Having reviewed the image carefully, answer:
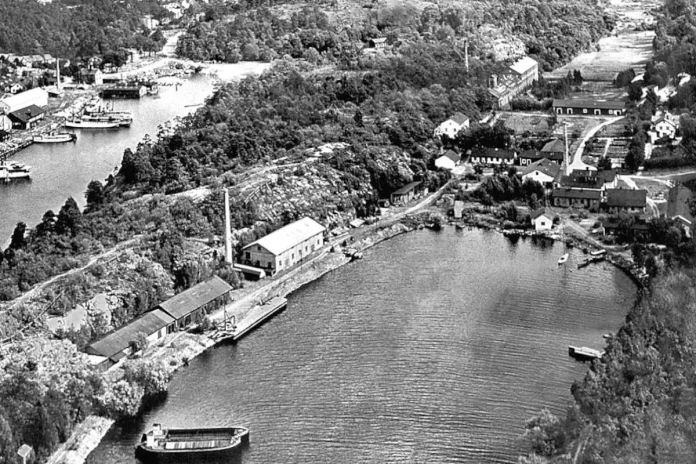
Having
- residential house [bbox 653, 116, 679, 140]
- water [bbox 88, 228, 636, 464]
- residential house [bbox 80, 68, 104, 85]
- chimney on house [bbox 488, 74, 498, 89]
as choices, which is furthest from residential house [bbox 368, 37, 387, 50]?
water [bbox 88, 228, 636, 464]

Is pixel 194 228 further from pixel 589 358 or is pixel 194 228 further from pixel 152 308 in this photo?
pixel 589 358

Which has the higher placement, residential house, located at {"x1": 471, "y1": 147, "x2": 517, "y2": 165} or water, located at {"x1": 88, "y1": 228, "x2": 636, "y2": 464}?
residential house, located at {"x1": 471, "y1": 147, "x2": 517, "y2": 165}

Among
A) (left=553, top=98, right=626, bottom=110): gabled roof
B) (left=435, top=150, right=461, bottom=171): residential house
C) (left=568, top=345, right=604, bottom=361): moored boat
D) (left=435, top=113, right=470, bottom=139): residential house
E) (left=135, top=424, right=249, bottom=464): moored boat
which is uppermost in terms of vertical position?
(left=553, top=98, right=626, bottom=110): gabled roof

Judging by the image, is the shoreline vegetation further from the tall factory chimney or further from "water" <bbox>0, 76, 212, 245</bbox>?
"water" <bbox>0, 76, 212, 245</bbox>

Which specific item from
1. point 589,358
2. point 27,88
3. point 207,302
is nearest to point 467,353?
point 589,358

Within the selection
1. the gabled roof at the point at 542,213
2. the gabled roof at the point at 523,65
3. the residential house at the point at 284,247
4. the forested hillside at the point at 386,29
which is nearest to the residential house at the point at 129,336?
the residential house at the point at 284,247

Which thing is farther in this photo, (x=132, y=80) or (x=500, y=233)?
(x=132, y=80)
